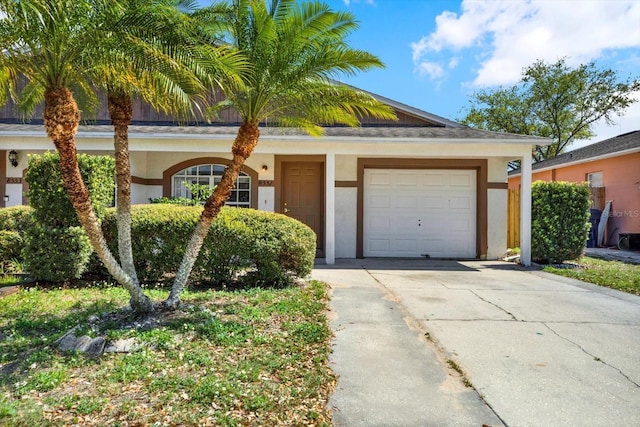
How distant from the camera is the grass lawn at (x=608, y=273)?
7344 millimetres

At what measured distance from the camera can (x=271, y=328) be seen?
14.9 ft

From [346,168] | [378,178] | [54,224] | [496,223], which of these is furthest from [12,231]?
[496,223]

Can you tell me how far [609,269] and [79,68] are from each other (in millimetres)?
10775

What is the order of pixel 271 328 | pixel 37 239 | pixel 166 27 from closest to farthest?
1. pixel 166 27
2. pixel 271 328
3. pixel 37 239

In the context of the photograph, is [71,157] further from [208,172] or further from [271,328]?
[208,172]

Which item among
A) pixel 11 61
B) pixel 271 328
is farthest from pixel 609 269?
pixel 11 61

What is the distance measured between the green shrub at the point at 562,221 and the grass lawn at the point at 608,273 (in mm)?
583

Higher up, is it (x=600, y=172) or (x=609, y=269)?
(x=600, y=172)

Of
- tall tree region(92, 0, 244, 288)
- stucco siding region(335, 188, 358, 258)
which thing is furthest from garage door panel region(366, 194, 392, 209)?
tall tree region(92, 0, 244, 288)

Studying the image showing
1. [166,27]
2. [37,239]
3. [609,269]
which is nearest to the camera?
[166,27]

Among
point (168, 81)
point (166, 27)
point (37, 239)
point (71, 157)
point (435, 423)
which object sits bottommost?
point (435, 423)

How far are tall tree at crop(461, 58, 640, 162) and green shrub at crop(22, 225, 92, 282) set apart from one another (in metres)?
24.7

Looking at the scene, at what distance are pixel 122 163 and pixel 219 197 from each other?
1.11 m

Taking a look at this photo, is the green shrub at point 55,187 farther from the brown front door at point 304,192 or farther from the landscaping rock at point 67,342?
the brown front door at point 304,192
